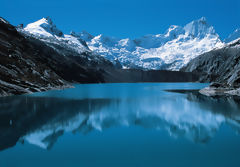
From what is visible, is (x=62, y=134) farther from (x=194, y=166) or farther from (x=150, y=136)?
(x=194, y=166)

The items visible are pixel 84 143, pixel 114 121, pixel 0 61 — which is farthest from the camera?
pixel 0 61

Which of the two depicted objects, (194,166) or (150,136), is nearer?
(194,166)

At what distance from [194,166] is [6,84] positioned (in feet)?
226

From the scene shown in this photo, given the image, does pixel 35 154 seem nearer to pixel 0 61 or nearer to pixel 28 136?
pixel 28 136

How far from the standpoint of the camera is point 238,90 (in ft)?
238

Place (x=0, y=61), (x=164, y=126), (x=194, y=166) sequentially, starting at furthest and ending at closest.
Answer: (x=0, y=61) < (x=164, y=126) < (x=194, y=166)

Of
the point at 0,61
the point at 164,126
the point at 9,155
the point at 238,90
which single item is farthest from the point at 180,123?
the point at 0,61

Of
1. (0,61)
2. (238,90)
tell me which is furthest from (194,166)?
(0,61)

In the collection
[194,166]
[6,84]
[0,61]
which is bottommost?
[194,166]

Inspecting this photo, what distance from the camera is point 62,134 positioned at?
24.3 m

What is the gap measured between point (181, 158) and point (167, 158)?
102 cm

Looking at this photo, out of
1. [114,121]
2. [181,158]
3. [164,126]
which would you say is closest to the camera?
[181,158]

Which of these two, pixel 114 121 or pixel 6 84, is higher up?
pixel 6 84

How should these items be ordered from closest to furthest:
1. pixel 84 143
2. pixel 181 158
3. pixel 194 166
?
pixel 194 166, pixel 181 158, pixel 84 143
